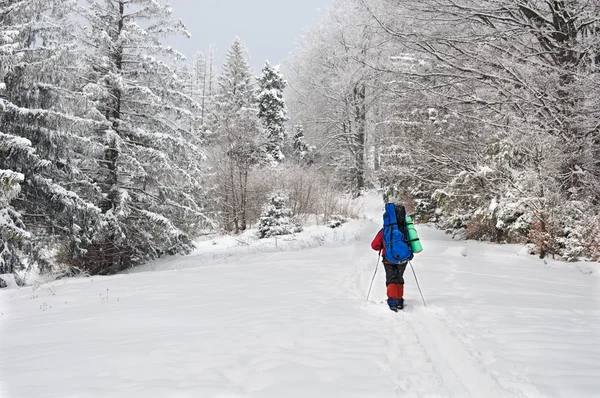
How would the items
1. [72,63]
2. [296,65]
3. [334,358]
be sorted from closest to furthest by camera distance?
[334,358], [72,63], [296,65]

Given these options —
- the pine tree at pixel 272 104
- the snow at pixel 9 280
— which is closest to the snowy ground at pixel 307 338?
the snow at pixel 9 280

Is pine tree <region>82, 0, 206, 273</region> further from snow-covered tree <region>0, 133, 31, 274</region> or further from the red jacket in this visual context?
the red jacket

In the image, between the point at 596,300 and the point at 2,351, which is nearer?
the point at 2,351

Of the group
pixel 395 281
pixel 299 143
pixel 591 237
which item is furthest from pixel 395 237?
pixel 299 143

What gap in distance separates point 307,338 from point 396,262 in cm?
217

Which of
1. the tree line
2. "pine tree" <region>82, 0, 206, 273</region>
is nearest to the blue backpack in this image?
the tree line

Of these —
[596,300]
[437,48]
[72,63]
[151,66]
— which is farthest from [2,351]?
[151,66]

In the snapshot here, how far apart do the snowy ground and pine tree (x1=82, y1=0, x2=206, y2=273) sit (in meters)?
5.25

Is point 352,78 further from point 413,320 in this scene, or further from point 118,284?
point 413,320

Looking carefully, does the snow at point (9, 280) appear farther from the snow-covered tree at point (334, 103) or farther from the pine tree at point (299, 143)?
the pine tree at point (299, 143)

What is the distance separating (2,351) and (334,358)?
139 inches

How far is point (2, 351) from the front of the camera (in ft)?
14.3

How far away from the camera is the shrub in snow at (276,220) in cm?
1778

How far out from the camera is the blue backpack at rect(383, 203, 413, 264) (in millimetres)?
5972
